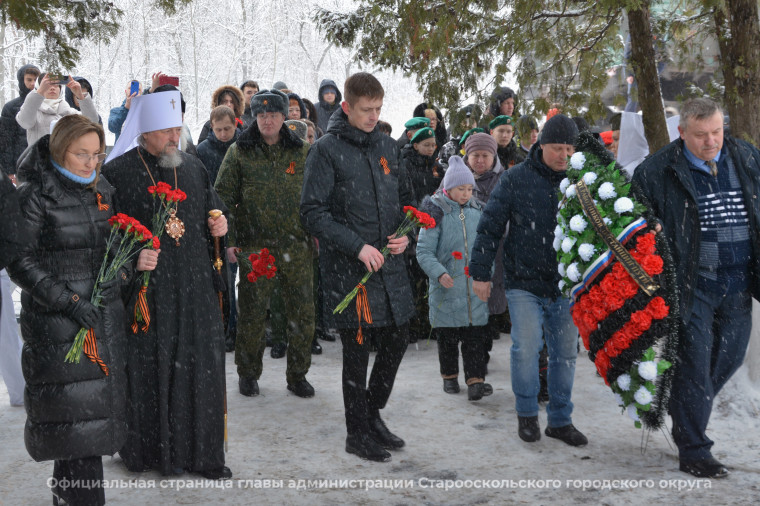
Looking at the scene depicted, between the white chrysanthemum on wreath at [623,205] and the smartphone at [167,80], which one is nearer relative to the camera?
the white chrysanthemum on wreath at [623,205]

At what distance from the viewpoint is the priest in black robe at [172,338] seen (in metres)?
A: 4.84

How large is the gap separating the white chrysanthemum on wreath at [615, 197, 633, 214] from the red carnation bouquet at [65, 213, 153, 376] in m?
2.60

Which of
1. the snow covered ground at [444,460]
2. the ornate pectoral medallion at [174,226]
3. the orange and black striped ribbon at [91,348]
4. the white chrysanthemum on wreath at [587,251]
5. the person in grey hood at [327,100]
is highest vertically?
the person in grey hood at [327,100]

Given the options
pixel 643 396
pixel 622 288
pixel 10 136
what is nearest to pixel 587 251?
pixel 622 288

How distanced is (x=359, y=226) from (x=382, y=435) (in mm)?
1392

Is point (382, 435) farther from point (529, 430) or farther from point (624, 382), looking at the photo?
point (624, 382)

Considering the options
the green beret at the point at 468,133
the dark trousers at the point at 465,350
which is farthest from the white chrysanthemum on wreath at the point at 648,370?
the green beret at the point at 468,133

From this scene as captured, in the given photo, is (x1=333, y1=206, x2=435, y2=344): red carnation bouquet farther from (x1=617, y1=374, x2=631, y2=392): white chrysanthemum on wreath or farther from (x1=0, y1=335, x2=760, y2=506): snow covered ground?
(x1=617, y1=374, x2=631, y2=392): white chrysanthemum on wreath

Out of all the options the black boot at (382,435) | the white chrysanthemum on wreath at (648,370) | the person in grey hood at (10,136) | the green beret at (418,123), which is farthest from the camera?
the person in grey hood at (10,136)

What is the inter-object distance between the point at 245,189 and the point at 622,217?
3207 millimetres

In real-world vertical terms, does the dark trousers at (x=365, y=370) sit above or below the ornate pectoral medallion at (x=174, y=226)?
below

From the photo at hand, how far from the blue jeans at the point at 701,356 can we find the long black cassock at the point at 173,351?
8.95ft

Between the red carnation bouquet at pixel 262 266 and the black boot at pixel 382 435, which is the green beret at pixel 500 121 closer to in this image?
the red carnation bouquet at pixel 262 266

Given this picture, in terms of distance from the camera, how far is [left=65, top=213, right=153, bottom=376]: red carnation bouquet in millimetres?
4078
